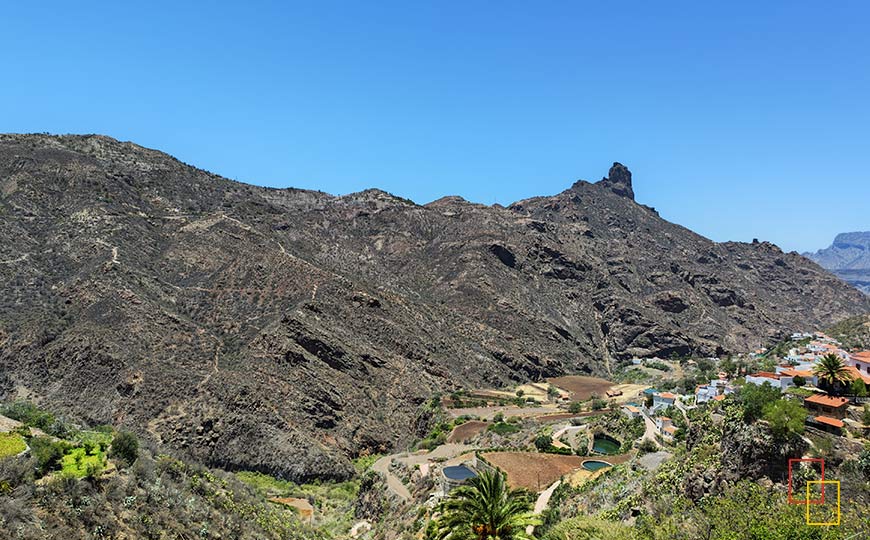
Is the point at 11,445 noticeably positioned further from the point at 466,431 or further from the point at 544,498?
the point at 466,431

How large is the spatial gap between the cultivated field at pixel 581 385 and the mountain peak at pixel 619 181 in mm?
114856

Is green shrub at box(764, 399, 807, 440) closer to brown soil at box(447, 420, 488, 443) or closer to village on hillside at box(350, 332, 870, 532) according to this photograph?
village on hillside at box(350, 332, 870, 532)

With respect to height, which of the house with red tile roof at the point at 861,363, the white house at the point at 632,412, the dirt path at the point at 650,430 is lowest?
the dirt path at the point at 650,430

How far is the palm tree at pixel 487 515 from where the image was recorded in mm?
17703

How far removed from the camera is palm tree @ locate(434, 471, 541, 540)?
58.1 ft

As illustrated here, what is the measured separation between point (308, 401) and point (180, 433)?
11433 millimetres

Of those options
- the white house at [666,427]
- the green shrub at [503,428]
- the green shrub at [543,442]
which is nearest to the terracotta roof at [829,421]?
the white house at [666,427]

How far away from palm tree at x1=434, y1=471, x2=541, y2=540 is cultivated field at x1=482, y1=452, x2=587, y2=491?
14.4 meters

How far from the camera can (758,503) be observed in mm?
17328

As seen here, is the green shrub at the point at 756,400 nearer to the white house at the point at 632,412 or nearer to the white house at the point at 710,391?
the white house at the point at 710,391

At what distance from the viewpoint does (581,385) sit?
80500 mm

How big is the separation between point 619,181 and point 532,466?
171 meters

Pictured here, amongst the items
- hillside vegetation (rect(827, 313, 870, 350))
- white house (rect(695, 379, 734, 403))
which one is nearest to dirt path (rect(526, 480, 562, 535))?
white house (rect(695, 379, 734, 403))

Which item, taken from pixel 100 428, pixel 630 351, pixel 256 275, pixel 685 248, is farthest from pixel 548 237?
pixel 100 428
